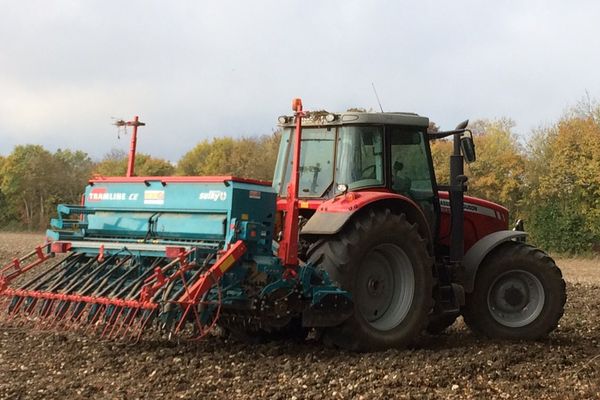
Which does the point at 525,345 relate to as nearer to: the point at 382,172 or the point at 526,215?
the point at 382,172

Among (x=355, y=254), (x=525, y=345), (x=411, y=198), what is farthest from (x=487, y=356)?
(x=411, y=198)

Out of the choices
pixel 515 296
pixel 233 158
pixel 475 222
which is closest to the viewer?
pixel 515 296

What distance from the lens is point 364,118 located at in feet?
22.7

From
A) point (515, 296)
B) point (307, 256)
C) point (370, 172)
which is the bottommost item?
point (515, 296)

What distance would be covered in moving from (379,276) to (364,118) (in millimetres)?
1533

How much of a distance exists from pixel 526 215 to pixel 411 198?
2445 centimetres

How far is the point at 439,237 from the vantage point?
25.2 feet

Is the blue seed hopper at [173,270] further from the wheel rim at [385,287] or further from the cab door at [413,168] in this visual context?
the cab door at [413,168]

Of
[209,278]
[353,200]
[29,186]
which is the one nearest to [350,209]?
[353,200]

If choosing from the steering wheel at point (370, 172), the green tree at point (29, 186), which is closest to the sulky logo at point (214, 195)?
the steering wheel at point (370, 172)

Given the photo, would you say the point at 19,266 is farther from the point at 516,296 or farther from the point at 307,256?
the point at 516,296

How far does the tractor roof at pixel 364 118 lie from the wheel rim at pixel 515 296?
6.18ft

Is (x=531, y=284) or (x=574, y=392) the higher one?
(x=531, y=284)

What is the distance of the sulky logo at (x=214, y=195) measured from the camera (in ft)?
20.4
